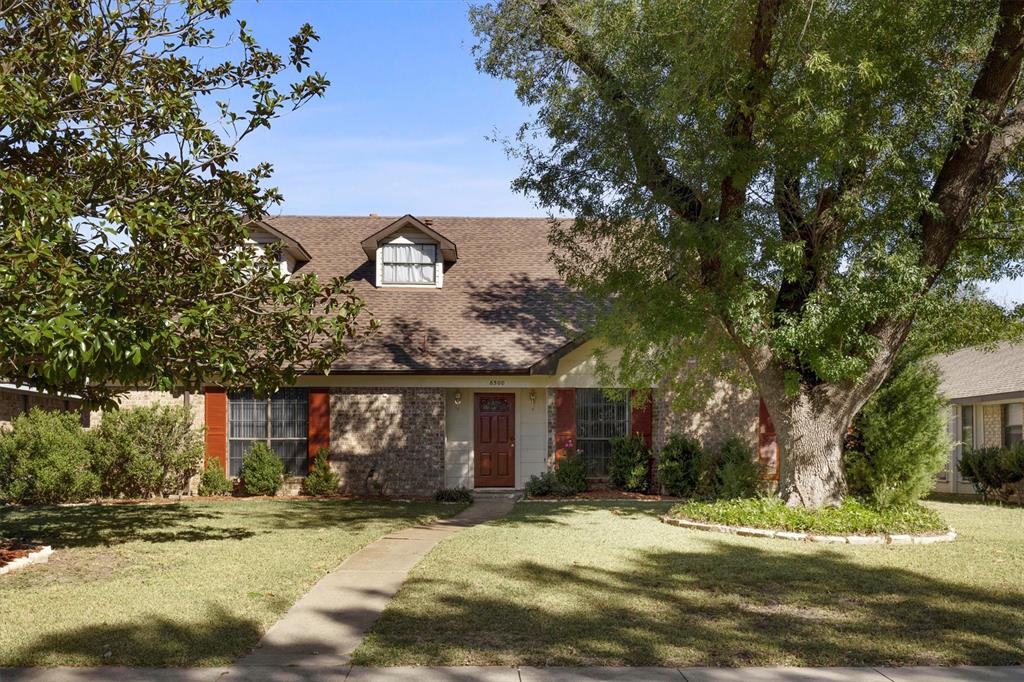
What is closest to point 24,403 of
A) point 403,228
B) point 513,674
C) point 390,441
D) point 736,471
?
point 390,441

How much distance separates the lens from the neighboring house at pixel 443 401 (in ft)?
65.2

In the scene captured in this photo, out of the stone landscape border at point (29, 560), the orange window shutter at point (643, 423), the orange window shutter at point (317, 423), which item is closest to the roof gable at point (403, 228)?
the orange window shutter at point (317, 423)

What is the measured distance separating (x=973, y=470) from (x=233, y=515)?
16664 millimetres

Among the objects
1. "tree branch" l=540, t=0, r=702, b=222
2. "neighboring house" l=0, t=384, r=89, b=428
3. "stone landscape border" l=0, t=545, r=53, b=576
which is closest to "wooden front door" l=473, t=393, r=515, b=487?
"neighboring house" l=0, t=384, r=89, b=428

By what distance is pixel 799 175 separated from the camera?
13109mm

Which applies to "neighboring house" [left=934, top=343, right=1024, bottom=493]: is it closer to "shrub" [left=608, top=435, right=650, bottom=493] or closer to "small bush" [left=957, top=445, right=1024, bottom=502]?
"small bush" [left=957, top=445, right=1024, bottom=502]

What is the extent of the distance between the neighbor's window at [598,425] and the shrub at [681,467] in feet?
4.36

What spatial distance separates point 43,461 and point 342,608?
11.8 metres

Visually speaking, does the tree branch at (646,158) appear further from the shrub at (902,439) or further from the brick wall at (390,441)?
the brick wall at (390,441)

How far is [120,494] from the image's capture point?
63.0ft

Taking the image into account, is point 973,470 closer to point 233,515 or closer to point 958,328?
point 958,328

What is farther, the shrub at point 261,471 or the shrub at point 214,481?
the shrub at point 214,481

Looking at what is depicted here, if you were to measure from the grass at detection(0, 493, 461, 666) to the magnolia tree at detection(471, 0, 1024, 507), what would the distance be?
19.5 feet

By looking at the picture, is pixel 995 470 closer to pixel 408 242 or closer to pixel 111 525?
pixel 408 242
